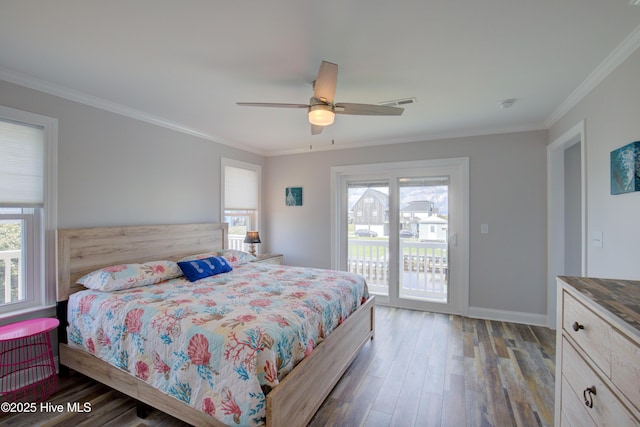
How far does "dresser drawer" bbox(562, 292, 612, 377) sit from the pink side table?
129 inches

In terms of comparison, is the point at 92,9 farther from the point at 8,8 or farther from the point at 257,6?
the point at 257,6

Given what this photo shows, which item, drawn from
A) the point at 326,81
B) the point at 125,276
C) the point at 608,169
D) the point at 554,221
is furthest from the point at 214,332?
the point at 554,221

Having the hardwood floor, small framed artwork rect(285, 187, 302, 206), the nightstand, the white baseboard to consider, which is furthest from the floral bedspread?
small framed artwork rect(285, 187, 302, 206)

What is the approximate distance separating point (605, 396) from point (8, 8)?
10.7ft

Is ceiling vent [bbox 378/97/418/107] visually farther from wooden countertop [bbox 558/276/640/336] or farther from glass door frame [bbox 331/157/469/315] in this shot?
wooden countertop [bbox 558/276/640/336]

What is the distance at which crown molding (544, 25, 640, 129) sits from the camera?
5.98ft

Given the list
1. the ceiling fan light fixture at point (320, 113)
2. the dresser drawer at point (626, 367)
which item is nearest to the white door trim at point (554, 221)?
the ceiling fan light fixture at point (320, 113)

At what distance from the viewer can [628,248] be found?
1.94 meters

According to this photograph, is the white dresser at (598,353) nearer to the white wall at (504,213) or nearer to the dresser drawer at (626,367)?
the dresser drawer at (626,367)

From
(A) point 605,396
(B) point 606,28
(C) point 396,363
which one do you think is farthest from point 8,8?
(C) point 396,363

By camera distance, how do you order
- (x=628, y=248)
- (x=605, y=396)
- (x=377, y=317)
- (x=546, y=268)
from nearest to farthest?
(x=605, y=396), (x=628, y=248), (x=546, y=268), (x=377, y=317)

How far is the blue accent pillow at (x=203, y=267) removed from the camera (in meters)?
2.98

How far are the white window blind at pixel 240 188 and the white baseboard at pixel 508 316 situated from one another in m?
3.68

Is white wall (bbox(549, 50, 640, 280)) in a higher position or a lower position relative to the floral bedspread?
higher
